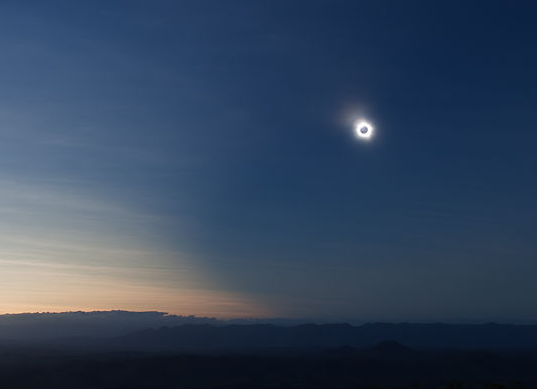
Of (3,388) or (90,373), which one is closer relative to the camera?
(3,388)

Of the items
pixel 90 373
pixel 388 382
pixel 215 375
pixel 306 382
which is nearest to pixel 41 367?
pixel 90 373

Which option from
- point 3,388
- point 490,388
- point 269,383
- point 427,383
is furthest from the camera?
point 427,383

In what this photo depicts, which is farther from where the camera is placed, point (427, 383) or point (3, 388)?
point (427, 383)

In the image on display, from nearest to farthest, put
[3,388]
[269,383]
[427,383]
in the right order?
[3,388], [269,383], [427,383]

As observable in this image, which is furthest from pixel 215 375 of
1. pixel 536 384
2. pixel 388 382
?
pixel 536 384

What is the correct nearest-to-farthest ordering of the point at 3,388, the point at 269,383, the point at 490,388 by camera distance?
the point at 490,388 < the point at 3,388 < the point at 269,383

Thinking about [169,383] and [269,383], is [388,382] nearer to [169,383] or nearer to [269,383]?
[269,383]

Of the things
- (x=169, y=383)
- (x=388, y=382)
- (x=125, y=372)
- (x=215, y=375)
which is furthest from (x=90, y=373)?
(x=388, y=382)

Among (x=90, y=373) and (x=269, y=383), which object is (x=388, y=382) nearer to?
(x=269, y=383)
